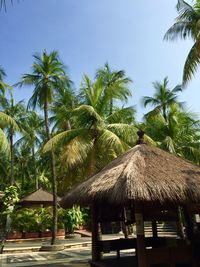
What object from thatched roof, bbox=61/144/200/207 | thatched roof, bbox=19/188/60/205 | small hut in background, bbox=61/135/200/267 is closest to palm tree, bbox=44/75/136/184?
small hut in background, bbox=61/135/200/267

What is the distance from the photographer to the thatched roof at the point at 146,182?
6734 millimetres

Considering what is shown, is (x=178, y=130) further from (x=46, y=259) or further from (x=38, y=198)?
(x=46, y=259)

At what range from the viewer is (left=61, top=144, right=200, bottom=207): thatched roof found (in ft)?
22.1

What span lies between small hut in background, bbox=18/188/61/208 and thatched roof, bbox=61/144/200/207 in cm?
1451

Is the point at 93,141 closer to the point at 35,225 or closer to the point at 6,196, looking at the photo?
the point at 6,196

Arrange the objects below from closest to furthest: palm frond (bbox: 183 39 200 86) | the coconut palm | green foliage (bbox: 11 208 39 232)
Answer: palm frond (bbox: 183 39 200 86) → green foliage (bbox: 11 208 39 232) → the coconut palm

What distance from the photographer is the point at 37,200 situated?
23125mm

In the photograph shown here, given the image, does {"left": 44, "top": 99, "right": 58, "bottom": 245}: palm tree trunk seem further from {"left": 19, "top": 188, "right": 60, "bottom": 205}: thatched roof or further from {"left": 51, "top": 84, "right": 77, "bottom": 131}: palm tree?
{"left": 19, "top": 188, "right": 60, "bottom": 205}: thatched roof

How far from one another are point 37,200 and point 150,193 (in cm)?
1761

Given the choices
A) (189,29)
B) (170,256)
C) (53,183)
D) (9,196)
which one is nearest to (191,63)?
(189,29)

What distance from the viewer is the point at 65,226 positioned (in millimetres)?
22484

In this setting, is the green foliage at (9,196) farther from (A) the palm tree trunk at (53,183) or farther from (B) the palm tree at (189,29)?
(B) the palm tree at (189,29)

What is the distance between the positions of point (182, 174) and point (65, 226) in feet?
52.5

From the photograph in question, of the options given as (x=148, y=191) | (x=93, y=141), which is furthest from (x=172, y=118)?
(x=148, y=191)
